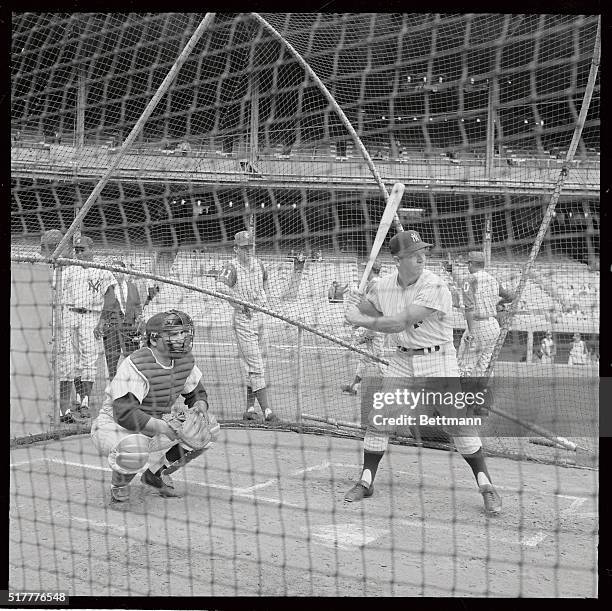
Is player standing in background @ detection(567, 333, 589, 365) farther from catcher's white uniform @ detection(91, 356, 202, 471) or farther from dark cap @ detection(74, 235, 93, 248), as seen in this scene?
dark cap @ detection(74, 235, 93, 248)

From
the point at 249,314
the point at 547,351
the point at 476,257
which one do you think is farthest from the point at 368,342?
the point at 547,351

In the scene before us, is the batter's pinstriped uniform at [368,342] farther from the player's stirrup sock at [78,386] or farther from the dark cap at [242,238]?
the player's stirrup sock at [78,386]

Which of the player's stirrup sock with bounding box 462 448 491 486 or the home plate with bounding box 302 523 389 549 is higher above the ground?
the player's stirrup sock with bounding box 462 448 491 486

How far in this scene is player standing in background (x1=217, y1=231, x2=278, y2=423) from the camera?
5234mm

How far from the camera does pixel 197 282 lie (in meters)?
5.21

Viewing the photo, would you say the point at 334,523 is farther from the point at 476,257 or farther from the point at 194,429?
the point at 476,257

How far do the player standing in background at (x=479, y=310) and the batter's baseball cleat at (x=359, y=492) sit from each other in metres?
1.92

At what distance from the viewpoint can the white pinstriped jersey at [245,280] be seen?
17.2ft

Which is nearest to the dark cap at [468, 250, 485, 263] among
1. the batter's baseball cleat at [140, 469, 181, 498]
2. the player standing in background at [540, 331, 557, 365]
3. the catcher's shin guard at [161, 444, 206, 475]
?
the player standing in background at [540, 331, 557, 365]

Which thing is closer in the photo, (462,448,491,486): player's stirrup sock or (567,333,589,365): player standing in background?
(462,448,491,486): player's stirrup sock

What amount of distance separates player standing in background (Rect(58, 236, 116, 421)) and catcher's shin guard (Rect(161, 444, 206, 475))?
173cm

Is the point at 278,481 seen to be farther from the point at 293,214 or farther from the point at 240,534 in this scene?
the point at 293,214

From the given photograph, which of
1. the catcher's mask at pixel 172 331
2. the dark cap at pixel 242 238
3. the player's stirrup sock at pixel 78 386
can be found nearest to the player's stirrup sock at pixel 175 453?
the catcher's mask at pixel 172 331

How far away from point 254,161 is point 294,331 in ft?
4.53
